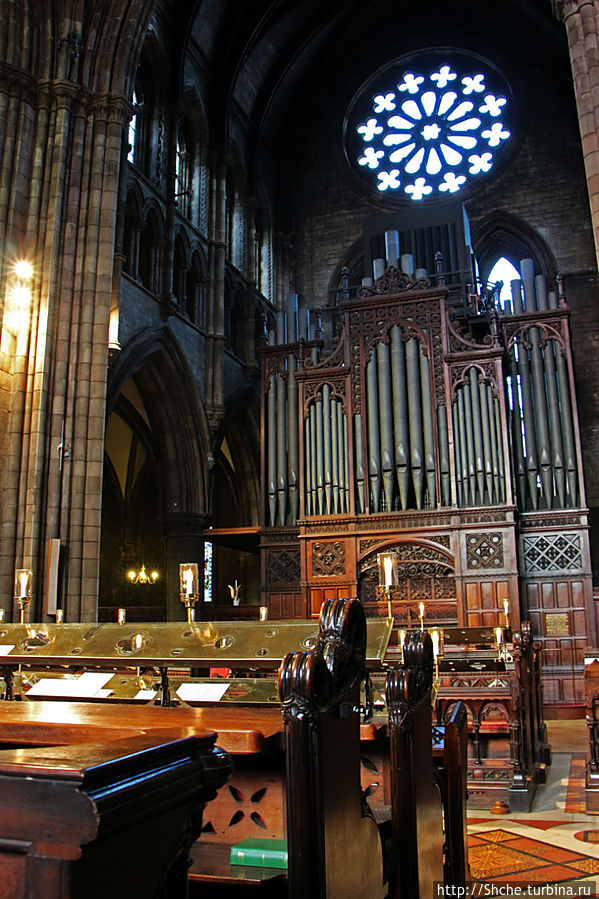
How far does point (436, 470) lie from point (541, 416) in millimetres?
1868

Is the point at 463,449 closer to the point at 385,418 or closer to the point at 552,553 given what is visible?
the point at 385,418

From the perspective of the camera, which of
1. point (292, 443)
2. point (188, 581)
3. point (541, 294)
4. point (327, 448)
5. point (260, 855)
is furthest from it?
point (292, 443)

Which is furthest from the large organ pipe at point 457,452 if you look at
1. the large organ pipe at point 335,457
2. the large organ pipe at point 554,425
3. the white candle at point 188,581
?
the white candle at point 188,581

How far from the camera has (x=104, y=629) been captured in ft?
14.4

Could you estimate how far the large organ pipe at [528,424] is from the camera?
482 inches

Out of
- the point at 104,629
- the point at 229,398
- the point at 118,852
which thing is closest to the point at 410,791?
the point at 118,852

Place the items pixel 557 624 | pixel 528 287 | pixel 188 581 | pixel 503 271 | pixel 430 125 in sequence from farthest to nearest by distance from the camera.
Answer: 1. pixel 430 125
2. pixel 503 271
3. pixel 528 287
4. pixel 557 624
5. pixel 188 581

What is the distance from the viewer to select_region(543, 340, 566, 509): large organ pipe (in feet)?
39.7

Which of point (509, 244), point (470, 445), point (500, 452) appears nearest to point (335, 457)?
point (470, 445)

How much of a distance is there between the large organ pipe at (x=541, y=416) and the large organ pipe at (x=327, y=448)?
127 inches

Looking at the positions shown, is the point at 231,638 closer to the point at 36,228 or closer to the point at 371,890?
the point at 371,890

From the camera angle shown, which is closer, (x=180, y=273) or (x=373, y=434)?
(x=373, y=434)

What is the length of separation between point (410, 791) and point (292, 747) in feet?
2.49

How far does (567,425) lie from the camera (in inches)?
487
